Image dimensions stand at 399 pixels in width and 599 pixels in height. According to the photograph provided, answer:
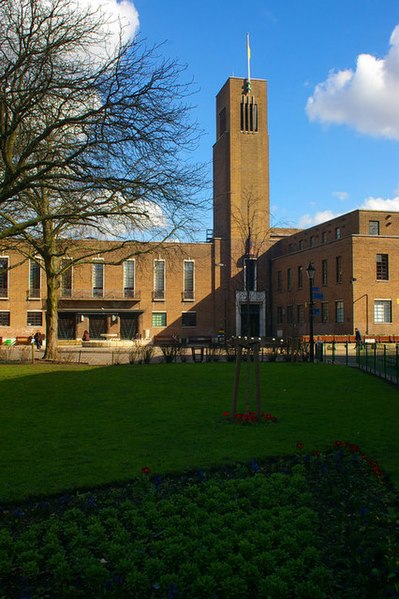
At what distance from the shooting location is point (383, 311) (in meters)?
44.8

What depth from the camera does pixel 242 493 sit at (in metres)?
6.09

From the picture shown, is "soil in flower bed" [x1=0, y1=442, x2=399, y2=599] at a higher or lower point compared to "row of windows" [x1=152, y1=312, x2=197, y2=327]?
lower

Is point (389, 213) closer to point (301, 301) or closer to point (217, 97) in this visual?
point (301, 301)

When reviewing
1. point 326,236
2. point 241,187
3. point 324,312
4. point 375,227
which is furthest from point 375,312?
Answer: point 241,187

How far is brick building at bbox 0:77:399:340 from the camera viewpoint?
52688mm

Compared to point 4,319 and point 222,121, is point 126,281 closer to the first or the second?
point 4,319

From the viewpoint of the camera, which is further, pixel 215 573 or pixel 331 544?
pixel 331 544

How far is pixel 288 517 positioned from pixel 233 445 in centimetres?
292

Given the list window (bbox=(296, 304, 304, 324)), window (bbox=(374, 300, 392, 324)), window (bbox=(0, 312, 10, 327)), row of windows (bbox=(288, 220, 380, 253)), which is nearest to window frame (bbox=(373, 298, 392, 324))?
window (bbox=(374, 300, 392, 324))

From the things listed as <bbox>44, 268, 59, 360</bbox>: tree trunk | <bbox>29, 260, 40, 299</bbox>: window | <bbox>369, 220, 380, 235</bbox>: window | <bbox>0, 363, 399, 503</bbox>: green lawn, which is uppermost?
<bbox>369, 220, 380, 235</bbox>: window

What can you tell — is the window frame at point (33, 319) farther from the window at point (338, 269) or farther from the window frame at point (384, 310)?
the window frame at point (384, 310)

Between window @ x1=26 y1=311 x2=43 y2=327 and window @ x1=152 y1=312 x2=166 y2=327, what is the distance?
10989 mm

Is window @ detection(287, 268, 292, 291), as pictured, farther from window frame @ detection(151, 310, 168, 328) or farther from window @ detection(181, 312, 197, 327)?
window frame @ detection(151, 310, 168, 328)

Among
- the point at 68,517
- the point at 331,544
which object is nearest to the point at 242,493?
the point at 331,544
